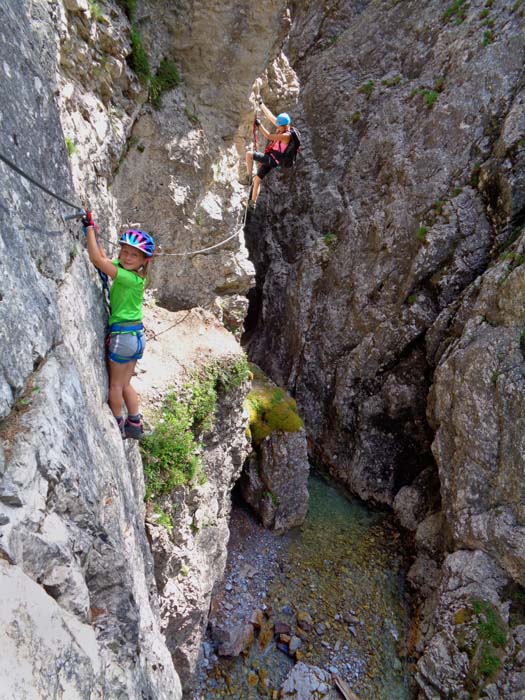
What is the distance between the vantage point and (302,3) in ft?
62.5

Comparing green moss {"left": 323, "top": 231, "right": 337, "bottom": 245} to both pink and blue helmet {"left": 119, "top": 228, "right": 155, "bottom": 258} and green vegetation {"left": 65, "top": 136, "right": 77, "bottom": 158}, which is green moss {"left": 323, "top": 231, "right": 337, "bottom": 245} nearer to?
green vegetation {"left": 65, "top": 136, "right": 77, "bottom": 158}

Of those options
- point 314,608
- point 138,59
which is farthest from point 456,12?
point 314,608

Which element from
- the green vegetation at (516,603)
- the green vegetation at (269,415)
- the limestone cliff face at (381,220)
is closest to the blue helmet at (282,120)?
the limestone cliff face at (381,220)

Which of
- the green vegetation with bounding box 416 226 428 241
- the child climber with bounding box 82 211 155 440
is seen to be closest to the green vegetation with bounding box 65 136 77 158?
the child climber with bounding box 82 211 155 440

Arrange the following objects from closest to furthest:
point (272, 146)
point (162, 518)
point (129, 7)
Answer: point (129, 7), point (162, 518), point (272, 146)

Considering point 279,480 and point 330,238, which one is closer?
point 279,480

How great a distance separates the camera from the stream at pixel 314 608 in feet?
32.9

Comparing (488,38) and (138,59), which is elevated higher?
(488,38)

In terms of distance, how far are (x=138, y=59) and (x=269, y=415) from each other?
31.3 ft

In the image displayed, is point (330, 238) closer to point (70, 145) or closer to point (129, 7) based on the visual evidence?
point (129, 7)

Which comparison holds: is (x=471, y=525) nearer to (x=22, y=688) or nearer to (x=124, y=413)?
(x=124, y=413)

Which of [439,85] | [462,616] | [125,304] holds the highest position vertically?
[439,85]

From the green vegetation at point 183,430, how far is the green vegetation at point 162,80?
5.22 m

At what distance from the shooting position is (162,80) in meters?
7.54
